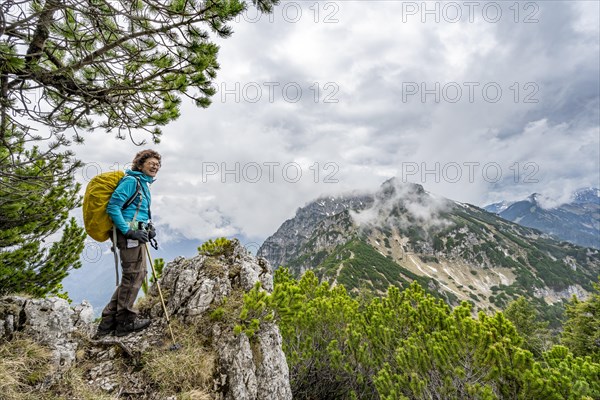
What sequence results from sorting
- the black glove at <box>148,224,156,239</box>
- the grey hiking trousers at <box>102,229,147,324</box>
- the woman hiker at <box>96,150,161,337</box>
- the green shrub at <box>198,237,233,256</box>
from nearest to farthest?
the woman hiker at <box>96,150,161,337</box>, the grey hiking trousers at <box>102,229,147,324</box>, the black glove at <box>148,224,156,239</box>, the green shrub at <box>198,237,233,256</box>

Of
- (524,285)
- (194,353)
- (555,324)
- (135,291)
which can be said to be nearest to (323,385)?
(194,353)

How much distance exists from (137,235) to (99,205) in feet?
2.78

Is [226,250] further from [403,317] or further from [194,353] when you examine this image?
[403,317]

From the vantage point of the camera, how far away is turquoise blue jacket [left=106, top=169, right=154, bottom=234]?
16.9ft

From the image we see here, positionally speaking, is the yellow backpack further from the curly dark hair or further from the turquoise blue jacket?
the curly dark hair

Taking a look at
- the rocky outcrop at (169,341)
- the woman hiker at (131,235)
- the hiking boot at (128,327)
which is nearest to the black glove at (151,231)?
the woman hiker at (131,235)

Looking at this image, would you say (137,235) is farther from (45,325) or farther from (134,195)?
(45,325)

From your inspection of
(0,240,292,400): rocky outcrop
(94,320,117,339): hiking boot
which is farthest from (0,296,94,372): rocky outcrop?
(94,320,117,339): hiking boot

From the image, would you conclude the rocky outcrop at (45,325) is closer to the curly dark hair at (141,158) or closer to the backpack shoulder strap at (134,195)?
the backpack shoulder strap at (134,195)

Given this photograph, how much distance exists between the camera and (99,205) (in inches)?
205

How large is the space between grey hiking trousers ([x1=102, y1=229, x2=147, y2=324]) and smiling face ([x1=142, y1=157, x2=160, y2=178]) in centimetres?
124

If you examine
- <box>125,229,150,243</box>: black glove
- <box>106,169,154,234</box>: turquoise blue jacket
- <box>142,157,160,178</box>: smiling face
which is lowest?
<box>125,229,150,243</box>: black glove

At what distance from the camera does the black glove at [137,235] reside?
5223 millimetres

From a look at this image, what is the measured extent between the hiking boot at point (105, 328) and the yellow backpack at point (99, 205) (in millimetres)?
1819
